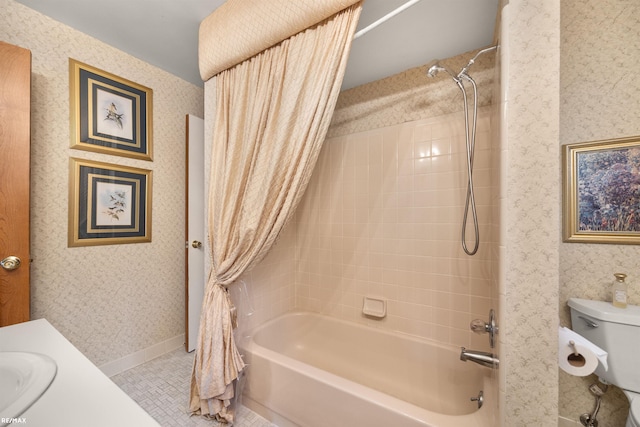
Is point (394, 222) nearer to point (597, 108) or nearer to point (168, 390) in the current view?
point (597, 108)

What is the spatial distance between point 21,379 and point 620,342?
7.50 ft

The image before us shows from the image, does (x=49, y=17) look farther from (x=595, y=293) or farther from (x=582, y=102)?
(x=595, y=293)

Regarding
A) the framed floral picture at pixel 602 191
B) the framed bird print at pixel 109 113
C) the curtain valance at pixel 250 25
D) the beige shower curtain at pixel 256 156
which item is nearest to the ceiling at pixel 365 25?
the curtain valance at pixel 250 25

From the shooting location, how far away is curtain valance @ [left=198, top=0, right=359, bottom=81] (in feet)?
3.69

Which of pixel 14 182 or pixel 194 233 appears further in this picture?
pixel 194 233

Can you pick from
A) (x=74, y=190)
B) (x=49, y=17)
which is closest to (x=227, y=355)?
(x=74, y=190)

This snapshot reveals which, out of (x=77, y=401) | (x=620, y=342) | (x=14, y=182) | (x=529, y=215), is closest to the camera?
(x=77, y=401)

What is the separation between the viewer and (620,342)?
1.18 metres

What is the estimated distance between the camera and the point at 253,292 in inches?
68.9

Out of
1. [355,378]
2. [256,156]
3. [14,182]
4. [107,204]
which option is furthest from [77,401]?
[107,204]

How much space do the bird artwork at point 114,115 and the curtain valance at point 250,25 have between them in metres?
0.82

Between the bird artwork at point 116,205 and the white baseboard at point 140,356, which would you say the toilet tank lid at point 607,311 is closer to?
the white baseboard at point 140,356

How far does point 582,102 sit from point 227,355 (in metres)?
2.43

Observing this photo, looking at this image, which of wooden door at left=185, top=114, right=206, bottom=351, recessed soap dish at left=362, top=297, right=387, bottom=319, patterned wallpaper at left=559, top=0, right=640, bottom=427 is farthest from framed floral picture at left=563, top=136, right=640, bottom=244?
wooden door at left=185, top=114, right=206, bottom=351
